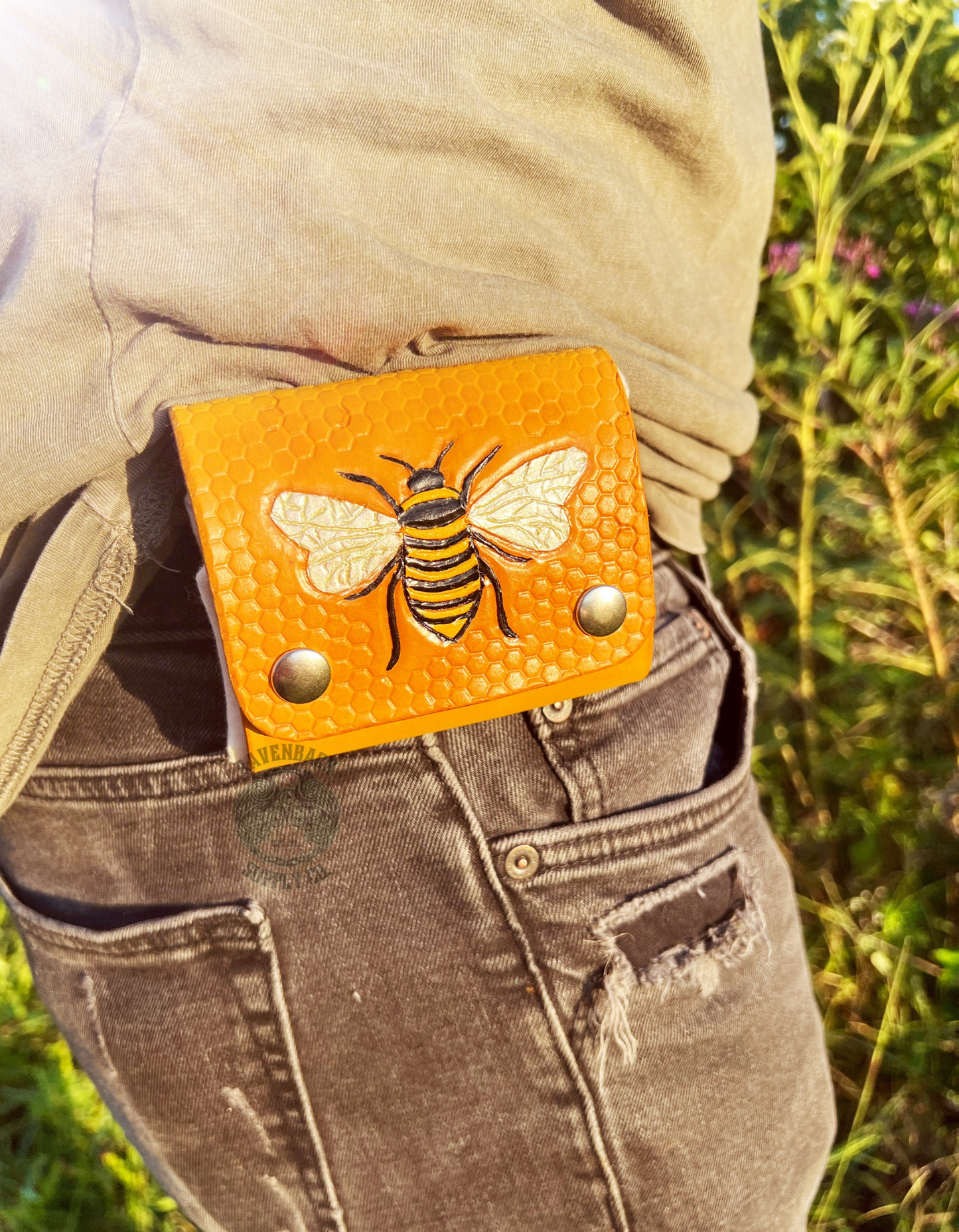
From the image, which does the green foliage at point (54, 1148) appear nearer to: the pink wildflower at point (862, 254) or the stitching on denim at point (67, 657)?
the stitching on denim at point (67, 657)

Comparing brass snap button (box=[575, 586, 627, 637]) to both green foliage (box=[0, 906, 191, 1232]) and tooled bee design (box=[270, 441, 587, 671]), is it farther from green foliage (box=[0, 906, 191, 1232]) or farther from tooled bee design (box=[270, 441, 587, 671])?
green foliage (box=[0, 906, 191, 1232])

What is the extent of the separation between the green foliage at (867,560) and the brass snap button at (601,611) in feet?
3.21

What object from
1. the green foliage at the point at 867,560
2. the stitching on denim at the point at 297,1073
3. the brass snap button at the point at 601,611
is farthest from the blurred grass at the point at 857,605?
the stitching on denim at the point at 297,1073

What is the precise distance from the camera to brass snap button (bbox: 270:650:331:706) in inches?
27.5

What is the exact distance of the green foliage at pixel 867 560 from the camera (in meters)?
1.48

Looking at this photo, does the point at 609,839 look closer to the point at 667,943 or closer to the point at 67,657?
the point at 667,943

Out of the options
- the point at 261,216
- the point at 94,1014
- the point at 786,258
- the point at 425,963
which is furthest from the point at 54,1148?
the point at 786,258

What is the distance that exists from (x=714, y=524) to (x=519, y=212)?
1167mm

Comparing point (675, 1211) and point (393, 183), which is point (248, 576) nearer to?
point (393, 183)

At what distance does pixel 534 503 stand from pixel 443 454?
0.29 ft

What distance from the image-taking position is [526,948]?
28.6 inches

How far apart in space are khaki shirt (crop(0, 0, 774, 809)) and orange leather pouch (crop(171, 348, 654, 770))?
5 cm

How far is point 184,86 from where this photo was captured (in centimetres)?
65

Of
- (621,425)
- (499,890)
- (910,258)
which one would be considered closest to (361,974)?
(499,890)
